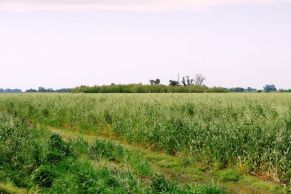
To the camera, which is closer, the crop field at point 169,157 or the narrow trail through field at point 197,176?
the crop field at point 169,157

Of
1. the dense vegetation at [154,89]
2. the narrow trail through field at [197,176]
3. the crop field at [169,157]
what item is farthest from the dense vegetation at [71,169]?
the dense vegetation at [154,89]

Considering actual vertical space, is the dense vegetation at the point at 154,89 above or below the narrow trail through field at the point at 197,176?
above

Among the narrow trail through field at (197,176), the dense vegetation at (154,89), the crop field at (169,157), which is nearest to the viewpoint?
the crop field at (169,157)

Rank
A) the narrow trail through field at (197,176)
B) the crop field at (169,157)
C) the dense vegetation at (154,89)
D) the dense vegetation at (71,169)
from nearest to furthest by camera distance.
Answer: the dense vegetation at (71,169) < the crop field at (169,157) < the narrow trail through field at (197,176) < the dense vegetation at (154,89)

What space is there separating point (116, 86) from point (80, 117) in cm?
5075

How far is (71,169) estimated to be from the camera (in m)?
11.4

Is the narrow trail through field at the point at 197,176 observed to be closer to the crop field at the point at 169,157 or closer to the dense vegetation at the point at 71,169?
the crop field at the point at 169,157

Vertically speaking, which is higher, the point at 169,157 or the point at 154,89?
the point at 154,89

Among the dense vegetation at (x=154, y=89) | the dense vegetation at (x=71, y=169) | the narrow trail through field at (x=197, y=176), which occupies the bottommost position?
the narrow trail through field at (x=197, y=176)

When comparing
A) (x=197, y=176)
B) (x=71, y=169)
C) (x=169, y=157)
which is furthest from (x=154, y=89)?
(x=71, y=169)

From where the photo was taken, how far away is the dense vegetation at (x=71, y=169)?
31.9 ft

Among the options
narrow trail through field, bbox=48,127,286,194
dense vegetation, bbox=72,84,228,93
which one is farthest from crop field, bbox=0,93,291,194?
dense vegetation, bbox=72,84,228,93

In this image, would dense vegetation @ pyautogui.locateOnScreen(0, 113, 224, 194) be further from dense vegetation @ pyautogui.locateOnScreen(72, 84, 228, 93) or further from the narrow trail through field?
dense vegetation @ pyautogui.locateOnScreen(72, 84, 228, 93)

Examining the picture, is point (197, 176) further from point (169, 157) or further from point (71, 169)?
point (71, 169)
